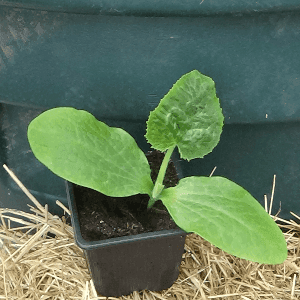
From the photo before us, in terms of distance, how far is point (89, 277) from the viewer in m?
0.79

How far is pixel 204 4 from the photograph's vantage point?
601 millimetres

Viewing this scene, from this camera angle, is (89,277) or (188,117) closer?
(188,117)

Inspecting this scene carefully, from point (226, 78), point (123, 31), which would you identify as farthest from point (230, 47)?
point (123, 31)

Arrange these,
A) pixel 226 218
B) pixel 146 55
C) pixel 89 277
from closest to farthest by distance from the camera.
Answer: pixel 226 218, pixel 146 55, pixel 89 277

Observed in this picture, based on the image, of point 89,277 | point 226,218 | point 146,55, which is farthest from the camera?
point 89,277

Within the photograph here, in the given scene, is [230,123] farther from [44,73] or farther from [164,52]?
[44,73]

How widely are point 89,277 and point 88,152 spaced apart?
328 mm

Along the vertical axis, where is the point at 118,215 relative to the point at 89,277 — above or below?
above

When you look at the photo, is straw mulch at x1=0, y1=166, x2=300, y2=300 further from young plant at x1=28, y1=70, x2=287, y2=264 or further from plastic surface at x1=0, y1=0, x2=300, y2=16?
plastic surface at x1=0, y1=0, x2=300, y2=16

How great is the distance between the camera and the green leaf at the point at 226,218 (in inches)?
21.1

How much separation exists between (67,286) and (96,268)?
131mm

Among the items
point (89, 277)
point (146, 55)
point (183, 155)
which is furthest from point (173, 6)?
point (89, 277)

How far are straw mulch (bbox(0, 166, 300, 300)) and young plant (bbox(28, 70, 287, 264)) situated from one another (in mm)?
254

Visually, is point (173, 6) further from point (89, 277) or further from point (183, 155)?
point (89, 277)
